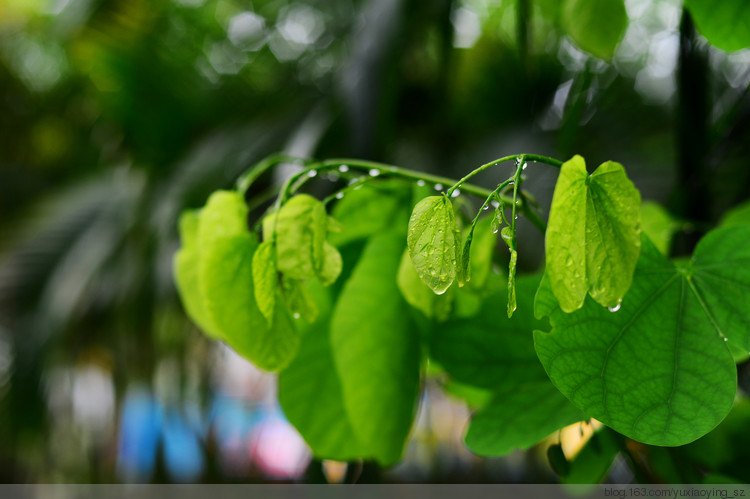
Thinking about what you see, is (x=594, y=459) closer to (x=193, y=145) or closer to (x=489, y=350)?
(x=489, y=350)

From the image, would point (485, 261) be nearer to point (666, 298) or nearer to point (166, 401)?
point (666, 298)

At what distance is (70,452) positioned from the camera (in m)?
1.73

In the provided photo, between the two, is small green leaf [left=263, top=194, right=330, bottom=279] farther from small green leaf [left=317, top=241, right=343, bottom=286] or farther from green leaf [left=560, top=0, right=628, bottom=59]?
green leaf [left=560, top=0, right=628, bottom=59]

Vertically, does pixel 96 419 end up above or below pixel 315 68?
below

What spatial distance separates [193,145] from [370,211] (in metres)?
1.10

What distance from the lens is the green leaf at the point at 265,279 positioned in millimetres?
134

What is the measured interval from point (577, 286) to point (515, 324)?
0.08m

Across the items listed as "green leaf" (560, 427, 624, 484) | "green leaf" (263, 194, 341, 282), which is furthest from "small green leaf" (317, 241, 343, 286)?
"green leaf" (560, 427, 624, 484)

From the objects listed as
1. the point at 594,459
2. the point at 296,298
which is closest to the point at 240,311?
the point at 296,298

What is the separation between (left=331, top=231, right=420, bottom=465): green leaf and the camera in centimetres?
17

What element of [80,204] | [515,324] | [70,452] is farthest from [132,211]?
[515,324]

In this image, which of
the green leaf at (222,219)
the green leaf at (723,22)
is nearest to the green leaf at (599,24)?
the green leaf at (723,22)

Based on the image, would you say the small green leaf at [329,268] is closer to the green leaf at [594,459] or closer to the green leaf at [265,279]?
the green leaf at [265,279]

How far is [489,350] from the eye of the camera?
18 cm
